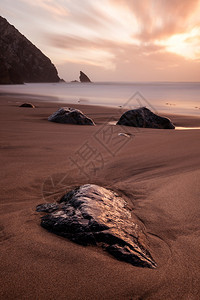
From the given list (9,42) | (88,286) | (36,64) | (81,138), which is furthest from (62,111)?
(36,64)

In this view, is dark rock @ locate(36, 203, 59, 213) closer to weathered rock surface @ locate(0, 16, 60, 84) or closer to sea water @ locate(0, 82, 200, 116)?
sea water @ locate(0, 82, 200, 116)

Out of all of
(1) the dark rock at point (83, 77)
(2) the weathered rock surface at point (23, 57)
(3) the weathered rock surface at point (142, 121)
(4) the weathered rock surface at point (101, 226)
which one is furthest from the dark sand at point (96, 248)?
(1) the dark rock at point (83, 77)

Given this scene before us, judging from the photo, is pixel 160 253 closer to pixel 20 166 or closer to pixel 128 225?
pixel 128 225

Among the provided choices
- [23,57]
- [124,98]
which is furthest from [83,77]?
[124,98]

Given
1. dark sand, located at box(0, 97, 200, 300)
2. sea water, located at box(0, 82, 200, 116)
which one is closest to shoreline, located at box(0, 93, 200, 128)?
sea water, located at box(0, 82, 200, 116)

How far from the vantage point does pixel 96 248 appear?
1.21 metres

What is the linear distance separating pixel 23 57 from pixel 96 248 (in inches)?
4261

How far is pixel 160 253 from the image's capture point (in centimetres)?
125

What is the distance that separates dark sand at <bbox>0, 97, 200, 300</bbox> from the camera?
3.26 ft

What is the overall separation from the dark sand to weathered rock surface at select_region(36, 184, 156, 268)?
53 mm

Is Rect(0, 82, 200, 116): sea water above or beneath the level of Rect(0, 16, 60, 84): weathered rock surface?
beneath

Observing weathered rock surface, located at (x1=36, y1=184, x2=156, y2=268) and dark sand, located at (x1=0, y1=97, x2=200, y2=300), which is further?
weathered rock surface, located at (x1=36, y1=184, x2=156, y2=268)

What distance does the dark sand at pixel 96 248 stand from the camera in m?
0.99

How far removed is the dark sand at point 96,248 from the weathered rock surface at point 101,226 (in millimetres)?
53
